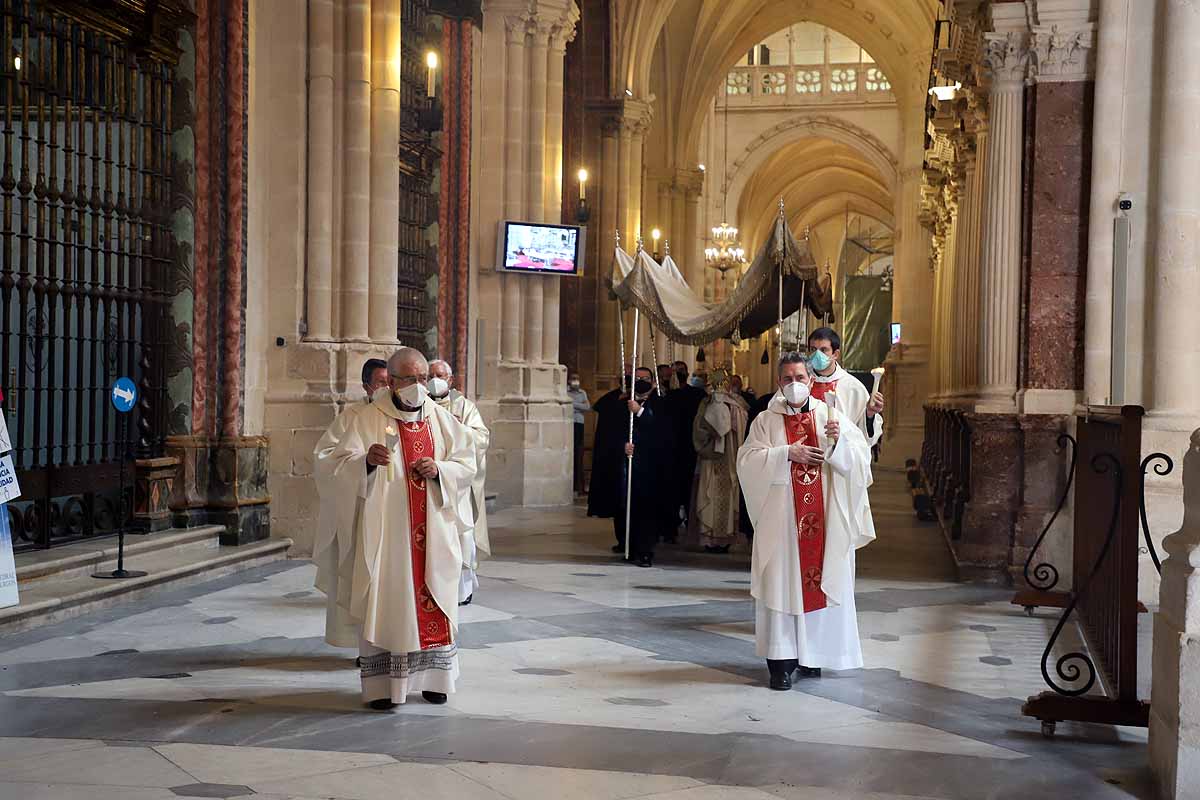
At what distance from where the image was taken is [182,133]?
1126cm

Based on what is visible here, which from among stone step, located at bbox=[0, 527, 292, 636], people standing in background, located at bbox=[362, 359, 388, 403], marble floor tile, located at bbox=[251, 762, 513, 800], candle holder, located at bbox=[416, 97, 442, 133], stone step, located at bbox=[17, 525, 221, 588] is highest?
candle holder, located at bbox=[416, 97, 442, 133]

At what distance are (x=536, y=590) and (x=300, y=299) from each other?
3.82m

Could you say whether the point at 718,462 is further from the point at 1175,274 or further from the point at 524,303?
the point at 524,303

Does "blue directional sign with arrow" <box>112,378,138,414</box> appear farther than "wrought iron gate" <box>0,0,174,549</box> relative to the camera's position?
No

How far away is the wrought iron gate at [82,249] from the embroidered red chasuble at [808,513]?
4894 millimetres

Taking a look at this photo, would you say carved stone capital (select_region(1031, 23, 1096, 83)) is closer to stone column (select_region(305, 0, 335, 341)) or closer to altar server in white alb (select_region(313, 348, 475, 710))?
stone column (select_region(305, 0, 335, 341))

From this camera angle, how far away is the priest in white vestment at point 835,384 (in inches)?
303

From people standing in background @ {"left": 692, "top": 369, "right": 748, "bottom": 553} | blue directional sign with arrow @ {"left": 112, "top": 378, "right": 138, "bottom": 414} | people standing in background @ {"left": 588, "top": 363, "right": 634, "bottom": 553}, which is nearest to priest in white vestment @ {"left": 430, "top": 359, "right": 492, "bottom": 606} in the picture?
blue directional sign with arrow @ {"left": 112, "top": 378, "right": 138, "bottom": 414}

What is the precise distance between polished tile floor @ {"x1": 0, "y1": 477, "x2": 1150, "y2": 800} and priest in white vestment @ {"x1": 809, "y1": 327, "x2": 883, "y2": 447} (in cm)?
139

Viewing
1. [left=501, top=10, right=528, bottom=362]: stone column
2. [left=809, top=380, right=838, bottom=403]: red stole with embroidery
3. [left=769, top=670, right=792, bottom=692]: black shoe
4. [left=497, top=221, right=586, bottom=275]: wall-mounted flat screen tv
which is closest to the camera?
[left=769, top=670, right=792, bottom=692]: black shoe

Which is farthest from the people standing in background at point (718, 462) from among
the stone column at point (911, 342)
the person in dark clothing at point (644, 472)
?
the stone column at point (911, 342)

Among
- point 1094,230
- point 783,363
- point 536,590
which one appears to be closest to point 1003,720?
point 783,363

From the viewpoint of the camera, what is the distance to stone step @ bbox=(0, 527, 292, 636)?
8.25 m

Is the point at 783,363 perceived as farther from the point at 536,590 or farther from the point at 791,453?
the point at 536,590
